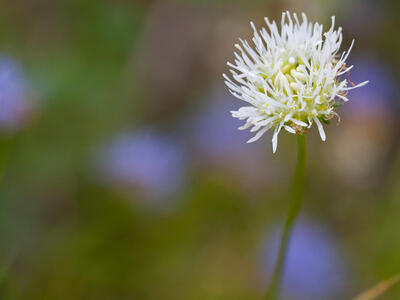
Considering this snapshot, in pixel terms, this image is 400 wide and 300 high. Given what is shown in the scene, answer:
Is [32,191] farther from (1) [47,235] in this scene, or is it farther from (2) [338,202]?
(2) [338,202]

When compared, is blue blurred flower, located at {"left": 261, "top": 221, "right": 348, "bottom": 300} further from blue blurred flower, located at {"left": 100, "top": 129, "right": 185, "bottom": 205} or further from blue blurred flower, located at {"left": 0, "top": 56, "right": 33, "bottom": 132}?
blue blurred flower, located at {"left": 0, "top": 56, "right": 33, "bottom": 132}

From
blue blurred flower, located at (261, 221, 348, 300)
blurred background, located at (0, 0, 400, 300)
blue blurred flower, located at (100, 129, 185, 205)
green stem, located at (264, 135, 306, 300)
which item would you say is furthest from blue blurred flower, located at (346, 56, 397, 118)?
green stem, located at (264, 135, 306, 300)

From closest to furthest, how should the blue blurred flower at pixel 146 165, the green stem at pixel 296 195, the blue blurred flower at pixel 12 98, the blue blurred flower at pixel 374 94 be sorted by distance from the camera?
the green stem at pixel 296 195, the blue blurred flower at pixel 12 98, the blue blurred flower at pixel 146 165, the blue blurred flower at pixel 374 94

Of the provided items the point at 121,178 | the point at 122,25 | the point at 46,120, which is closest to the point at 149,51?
the point at 122,25

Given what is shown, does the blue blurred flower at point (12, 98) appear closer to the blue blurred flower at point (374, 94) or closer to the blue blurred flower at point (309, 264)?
the blue blurred flower at point (309, 264)

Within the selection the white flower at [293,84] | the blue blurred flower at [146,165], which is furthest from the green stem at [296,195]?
the blue blurred flower at [146,165]

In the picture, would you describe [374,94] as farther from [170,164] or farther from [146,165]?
[146,165]

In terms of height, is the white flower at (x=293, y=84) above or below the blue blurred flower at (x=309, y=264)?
above
